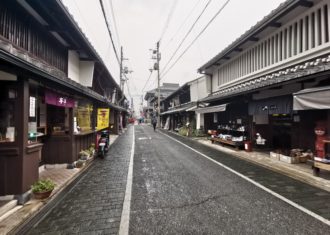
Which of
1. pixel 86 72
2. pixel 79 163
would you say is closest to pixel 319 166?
pixel 79 163

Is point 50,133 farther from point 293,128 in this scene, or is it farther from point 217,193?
point 293,128

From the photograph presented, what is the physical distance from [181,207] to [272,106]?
7.10 meters

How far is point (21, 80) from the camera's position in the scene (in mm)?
4520

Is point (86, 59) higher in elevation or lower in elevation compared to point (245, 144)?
higher

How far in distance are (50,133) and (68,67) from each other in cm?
330

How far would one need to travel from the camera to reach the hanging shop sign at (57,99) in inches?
241

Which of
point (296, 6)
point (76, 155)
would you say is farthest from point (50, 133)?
point (296, 6)

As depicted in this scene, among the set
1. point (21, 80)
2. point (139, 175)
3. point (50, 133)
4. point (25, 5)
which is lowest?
point (139, 175)

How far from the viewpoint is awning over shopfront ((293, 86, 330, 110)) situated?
5.66 metres

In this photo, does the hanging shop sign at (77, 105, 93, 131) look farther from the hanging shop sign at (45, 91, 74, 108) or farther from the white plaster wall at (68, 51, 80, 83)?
the hanging shop sign at (45, 91, 74, 108)

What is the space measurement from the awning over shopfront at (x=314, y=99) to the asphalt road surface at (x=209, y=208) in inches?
124

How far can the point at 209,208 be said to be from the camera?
4363mm

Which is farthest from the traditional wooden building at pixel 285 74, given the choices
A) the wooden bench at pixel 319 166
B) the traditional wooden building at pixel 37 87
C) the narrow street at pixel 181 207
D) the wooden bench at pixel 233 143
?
the traditional wooden building at pixel 37 87

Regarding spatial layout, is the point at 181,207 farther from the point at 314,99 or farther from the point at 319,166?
the point at 314,99
